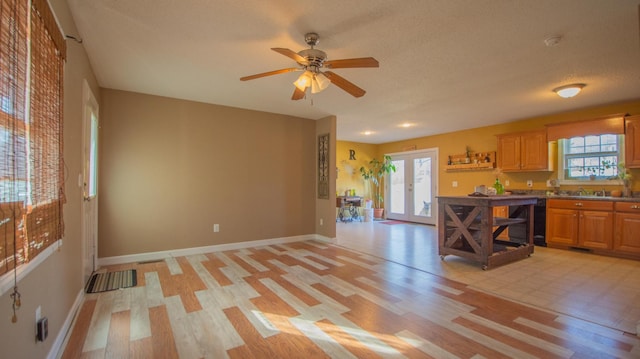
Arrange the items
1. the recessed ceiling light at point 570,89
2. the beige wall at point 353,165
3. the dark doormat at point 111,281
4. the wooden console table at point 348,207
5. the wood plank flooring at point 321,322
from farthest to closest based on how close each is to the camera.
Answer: the beige wall at point 353,165
the wooden console table at point 348,207
the recessed ceiling light at point 570,89
the dark doormat at point 111,281
the wood plank flooring at point 321,322

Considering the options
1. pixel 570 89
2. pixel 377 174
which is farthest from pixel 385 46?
pixel 377 174

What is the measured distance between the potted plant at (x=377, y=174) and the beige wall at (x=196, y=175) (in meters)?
3.50

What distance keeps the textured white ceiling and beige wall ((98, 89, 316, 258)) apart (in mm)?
408

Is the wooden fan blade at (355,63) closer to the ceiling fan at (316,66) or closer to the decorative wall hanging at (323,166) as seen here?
the ceiling fan at (316,66)

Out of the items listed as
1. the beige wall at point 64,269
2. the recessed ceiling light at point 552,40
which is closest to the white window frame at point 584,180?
the recessed ceiling light at point 552,40

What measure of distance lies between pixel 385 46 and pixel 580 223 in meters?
4.54

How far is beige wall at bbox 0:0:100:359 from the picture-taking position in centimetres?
137

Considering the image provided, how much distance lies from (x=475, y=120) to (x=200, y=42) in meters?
5.29

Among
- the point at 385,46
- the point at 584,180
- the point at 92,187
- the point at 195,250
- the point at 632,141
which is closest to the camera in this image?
the point at 385,46

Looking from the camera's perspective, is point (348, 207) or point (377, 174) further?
point (377, 174)

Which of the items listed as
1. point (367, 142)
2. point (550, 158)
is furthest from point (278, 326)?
point (367, 142)

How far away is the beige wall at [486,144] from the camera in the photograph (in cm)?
486

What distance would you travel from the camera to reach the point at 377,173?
9102 mm

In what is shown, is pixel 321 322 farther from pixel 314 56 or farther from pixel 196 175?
pixel 196 175
